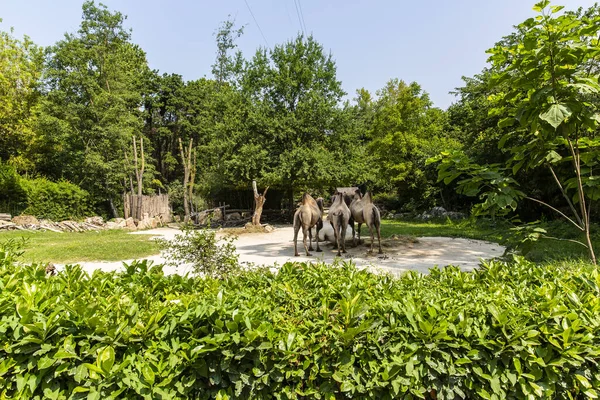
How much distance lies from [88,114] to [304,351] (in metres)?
26.1

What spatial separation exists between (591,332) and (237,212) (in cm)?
2118

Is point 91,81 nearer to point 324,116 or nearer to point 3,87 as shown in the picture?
point 3,87

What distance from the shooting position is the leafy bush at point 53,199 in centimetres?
1866

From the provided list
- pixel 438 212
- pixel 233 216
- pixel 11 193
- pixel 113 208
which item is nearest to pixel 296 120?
pixel 233 216

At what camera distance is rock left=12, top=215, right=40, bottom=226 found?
56.0ft

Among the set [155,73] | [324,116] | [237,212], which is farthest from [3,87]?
[324,116]

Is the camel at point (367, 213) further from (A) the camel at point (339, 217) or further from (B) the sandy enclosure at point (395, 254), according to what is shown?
(B) the sandy enclosure at point (395, 254)

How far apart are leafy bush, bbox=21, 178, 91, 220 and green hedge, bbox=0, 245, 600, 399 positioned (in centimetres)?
2125

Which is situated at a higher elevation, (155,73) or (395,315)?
(155,73)

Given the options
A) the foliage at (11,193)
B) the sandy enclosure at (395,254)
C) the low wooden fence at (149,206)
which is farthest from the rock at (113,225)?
the sandy enclosure at (395,254)

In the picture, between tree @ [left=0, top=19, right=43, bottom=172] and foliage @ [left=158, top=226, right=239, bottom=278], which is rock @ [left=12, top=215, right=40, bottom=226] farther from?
foliage @ [left=158, top=226, right=239, bottom=278]

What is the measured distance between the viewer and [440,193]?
20547 mm

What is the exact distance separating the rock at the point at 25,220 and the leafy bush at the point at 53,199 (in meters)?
1.09

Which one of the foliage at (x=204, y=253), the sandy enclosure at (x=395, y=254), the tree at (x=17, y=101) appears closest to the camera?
the foliage at (x=204, y=253)
